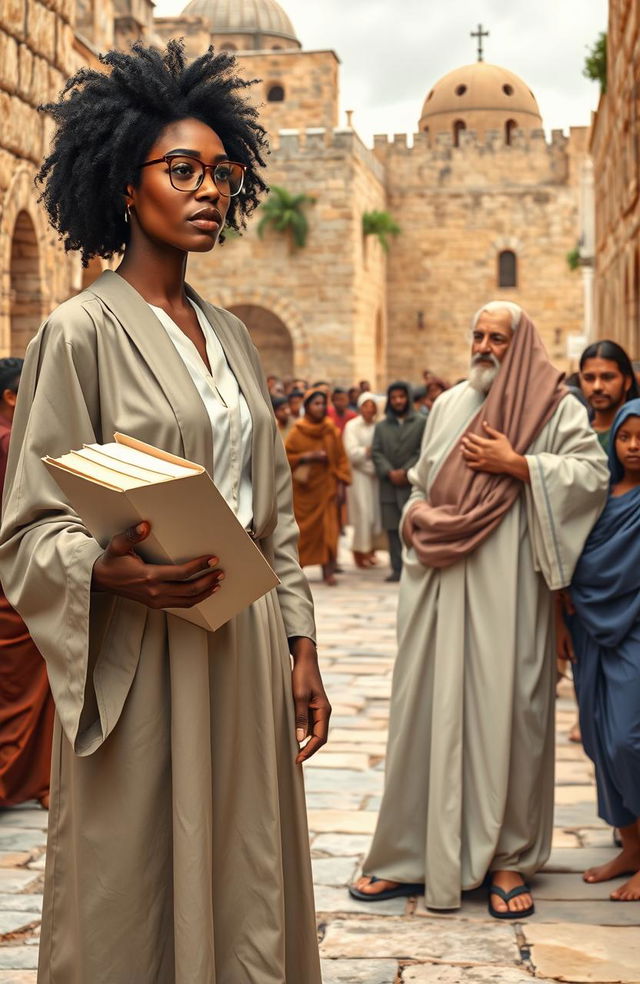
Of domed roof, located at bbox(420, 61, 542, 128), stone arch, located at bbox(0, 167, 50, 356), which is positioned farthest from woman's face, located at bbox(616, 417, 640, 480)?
domed roof, located at bbox(420, 61, 542, 128)

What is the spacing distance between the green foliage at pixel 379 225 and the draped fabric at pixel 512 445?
26.2 meters

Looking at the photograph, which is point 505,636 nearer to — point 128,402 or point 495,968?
point 495,968

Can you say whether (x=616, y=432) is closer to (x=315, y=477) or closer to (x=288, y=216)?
(x=315, y=477)

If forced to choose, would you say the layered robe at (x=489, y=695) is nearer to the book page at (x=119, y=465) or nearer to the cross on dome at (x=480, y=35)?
the book page at (x=119, y=465)

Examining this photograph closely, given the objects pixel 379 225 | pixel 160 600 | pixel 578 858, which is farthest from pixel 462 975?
pixel 379 225

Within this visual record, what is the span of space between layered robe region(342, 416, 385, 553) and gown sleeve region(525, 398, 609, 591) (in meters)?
8.40

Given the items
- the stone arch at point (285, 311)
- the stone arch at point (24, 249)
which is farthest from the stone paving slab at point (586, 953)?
the stone arch at point (285, 311)

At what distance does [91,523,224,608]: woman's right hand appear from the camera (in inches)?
79.2

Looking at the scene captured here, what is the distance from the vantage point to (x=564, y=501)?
3.93 metres

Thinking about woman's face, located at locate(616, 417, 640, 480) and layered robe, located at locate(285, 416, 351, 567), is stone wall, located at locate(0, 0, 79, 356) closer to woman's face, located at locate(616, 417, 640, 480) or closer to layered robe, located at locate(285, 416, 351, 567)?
layered robe, located at locate(285, 416, 351, 567)

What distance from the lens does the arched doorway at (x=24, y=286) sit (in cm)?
1175

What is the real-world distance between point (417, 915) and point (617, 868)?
73cm

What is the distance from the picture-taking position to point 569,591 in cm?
409

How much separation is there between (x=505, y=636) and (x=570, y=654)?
0.38 metres
